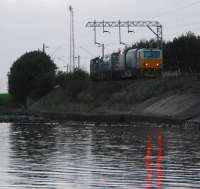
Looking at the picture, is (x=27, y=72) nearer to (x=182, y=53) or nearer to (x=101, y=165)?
(x=182, y=53)

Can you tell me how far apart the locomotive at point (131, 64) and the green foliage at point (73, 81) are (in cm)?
782

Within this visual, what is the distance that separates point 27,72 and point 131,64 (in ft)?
183

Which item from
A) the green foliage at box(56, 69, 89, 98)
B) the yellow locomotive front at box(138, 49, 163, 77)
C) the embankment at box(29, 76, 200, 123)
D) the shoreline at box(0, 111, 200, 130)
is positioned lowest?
the shoreline at box(0, 111, 200, 130)

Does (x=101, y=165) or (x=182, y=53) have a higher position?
(x=182, y=53)

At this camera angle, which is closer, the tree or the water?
the water

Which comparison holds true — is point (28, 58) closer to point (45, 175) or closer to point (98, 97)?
point (98, 97)

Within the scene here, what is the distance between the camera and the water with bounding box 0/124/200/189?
20.4 m

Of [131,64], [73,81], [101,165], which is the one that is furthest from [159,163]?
[73,81]

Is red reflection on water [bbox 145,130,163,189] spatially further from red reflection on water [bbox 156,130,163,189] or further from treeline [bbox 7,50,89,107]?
treeline [bbox 7,50,89,107]

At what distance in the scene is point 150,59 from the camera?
8819 cm

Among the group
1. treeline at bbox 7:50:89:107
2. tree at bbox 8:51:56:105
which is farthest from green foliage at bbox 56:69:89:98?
tree at bbox 8:51:56:105

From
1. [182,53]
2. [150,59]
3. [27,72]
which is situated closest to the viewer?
[150,59]

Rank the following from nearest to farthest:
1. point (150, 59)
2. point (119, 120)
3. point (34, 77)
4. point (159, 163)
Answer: point (159, 163) < point (119, 120) < point (150, 59) < point (34, 77)

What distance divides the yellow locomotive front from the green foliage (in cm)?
2095
